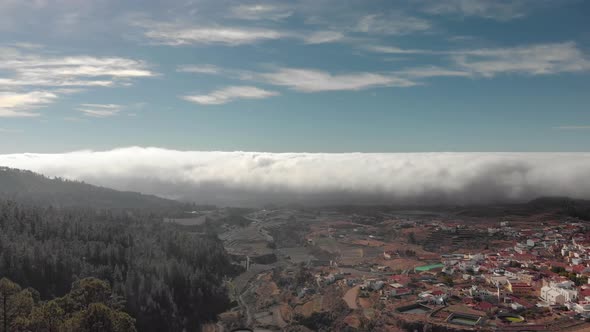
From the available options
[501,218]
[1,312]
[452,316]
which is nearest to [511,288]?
[452,316]

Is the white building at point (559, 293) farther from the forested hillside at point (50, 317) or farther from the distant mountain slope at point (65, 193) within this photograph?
the distant mountain slope at point (65, 193)

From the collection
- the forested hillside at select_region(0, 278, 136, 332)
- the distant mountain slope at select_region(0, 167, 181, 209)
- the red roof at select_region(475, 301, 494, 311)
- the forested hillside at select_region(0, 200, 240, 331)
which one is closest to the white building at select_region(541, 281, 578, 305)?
the red roof at select_region(475, 301, 494, 311)

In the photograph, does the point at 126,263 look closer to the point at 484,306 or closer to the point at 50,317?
the point at 50,317

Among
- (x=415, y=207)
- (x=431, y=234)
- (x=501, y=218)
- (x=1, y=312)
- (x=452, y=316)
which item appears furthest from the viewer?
(x=415, y=207)

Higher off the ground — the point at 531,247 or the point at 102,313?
the point at 102,313

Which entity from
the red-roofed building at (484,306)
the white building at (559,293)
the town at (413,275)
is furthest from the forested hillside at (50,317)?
the white building at (559,293)

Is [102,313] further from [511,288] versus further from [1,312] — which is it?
[511,288]

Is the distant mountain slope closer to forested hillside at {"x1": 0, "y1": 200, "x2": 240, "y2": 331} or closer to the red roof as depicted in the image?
forested hillside at {"x1": 0, "y1": 200, "x2": 240, "y2": 331}

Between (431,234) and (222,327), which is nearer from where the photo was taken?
(222,327)

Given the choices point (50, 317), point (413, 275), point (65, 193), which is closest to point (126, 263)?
point (50, 317)
